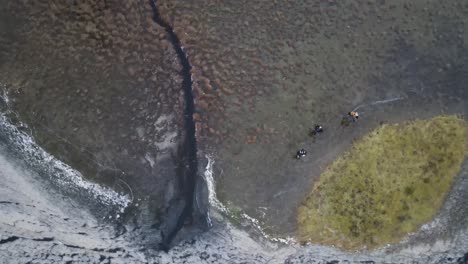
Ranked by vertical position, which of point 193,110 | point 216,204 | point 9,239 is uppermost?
point 193,110

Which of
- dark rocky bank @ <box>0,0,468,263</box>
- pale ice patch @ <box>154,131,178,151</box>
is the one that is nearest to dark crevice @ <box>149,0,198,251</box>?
dark rocky bank @ <box>0,0,468,263</box>

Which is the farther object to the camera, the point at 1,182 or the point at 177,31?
the point at 177,31

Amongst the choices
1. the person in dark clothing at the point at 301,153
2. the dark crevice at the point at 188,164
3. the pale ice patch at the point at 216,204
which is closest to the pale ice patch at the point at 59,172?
the dark crevice at the point at 188,164

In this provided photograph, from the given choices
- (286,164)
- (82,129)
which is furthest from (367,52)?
(82,129)

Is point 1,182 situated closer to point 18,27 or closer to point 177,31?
point 18,27

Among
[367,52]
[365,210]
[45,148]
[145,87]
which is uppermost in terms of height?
[367,52]

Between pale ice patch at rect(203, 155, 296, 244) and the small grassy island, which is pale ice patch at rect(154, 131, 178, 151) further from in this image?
the small grassy island

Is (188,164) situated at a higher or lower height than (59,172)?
higher

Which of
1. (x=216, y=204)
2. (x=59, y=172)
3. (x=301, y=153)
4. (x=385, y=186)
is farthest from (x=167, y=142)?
(x=385, y=186)

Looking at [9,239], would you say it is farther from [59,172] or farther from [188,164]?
[188,164]
